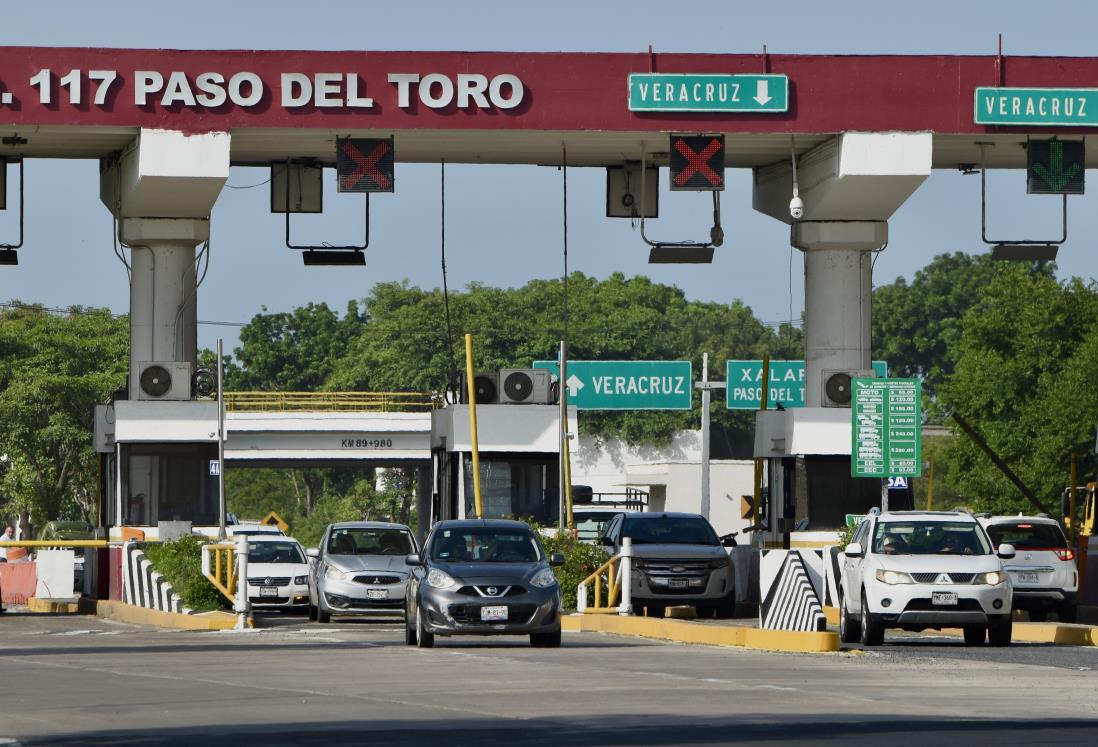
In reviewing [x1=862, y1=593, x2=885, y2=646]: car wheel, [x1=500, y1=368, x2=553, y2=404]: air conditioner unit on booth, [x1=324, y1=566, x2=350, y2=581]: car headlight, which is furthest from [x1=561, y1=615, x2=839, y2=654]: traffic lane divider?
[x1=500, y1=368, x2=553, y2=404]: air conditioner unit on booth

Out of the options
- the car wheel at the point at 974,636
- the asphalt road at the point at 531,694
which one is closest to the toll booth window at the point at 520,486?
the asphalt road at the point at 531,694

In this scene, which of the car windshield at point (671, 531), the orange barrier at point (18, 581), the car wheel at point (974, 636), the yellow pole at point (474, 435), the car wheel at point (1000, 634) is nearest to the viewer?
the car wheel at point (1000, 634)

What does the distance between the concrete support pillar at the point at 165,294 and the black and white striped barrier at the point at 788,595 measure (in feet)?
42.9

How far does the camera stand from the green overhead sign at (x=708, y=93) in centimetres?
3528

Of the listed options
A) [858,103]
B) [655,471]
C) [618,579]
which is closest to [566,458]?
[618,579]

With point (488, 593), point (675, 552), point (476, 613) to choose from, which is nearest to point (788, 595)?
point (488, 593)

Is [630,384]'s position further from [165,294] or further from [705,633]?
[705,633]

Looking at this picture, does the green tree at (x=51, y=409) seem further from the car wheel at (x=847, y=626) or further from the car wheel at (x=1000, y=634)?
the car wheel at (x=1000, y=634)

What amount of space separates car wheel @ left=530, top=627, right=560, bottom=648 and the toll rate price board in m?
6.43

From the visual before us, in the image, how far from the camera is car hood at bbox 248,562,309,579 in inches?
1439

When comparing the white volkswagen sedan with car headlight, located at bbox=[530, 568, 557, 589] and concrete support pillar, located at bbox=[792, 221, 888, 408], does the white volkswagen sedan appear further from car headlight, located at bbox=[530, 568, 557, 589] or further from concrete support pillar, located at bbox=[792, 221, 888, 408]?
car headlight, located at bbox=[530, 568, 557, 589]

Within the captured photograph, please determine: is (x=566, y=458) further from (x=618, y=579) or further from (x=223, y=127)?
(x=223, y=127)

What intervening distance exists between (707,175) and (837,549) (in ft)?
21.1

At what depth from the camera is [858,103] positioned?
35438mm
